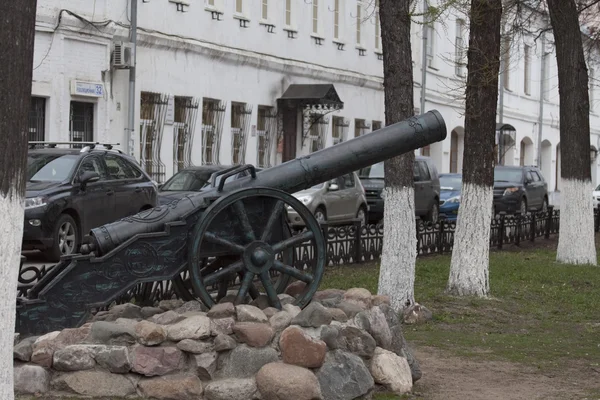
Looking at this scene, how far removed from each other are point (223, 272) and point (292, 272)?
21.4 inches

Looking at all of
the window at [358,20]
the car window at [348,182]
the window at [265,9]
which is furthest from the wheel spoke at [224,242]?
the window at [358,20]

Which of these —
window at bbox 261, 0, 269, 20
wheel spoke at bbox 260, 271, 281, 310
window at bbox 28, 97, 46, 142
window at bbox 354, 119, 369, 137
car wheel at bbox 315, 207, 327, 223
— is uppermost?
window at bbox 261, 0, 269, 20

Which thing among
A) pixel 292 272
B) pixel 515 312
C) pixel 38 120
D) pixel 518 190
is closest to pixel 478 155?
pixel 515 312

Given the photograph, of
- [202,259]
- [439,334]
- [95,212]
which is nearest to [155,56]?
Answer: [95,212]

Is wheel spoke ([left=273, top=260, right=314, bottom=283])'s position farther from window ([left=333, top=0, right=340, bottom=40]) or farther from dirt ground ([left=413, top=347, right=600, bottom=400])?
window ([left=333, top=0, right=340, bottom=40])

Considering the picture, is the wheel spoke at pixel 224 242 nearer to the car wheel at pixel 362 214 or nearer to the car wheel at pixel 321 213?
the car wheel at pixel 321 213

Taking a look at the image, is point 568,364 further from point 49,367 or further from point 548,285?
point 548,285

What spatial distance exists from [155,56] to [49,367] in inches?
819

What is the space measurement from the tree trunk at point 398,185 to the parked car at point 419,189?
1670cm

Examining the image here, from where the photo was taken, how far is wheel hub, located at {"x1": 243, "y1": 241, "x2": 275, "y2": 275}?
9.31m

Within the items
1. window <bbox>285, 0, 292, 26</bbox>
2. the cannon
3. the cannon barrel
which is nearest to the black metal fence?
the cannon

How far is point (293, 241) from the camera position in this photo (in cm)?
944

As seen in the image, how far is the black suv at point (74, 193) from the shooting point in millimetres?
18375

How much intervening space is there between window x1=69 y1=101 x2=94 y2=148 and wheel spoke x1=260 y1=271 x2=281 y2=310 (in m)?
17.5
